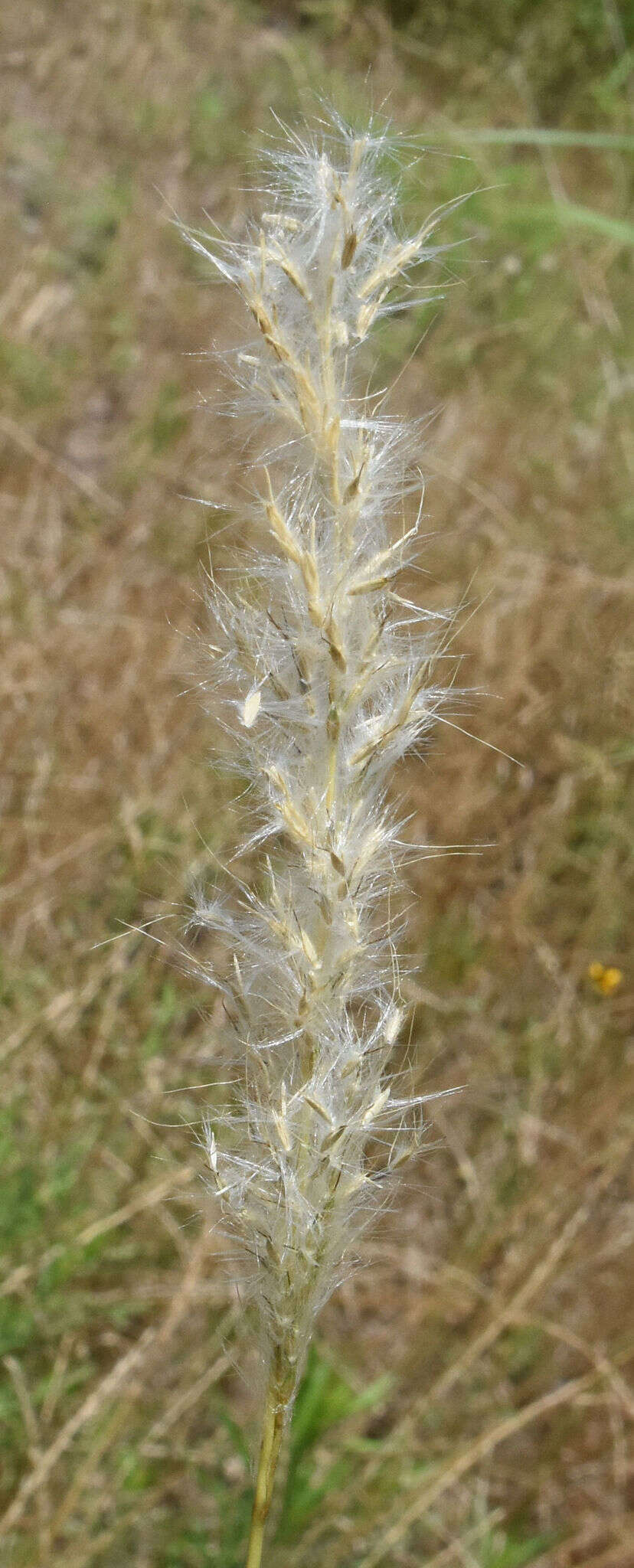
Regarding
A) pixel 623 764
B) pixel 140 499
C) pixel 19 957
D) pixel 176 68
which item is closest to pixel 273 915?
pixel 19 957

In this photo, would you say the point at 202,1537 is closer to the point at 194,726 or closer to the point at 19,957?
the point at 19,957

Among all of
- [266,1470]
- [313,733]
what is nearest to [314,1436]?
[266,1470]

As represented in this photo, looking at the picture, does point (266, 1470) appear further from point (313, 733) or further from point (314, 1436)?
point (314, 1436)

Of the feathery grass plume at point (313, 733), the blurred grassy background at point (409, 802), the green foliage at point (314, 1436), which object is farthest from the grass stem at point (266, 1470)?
the green foliage at point (314, 1436)

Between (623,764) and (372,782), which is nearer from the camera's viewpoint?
(372,782)

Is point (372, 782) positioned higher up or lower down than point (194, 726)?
higher up

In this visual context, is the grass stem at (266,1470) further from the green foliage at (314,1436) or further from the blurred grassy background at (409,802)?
the green foliage at (314,1436)
